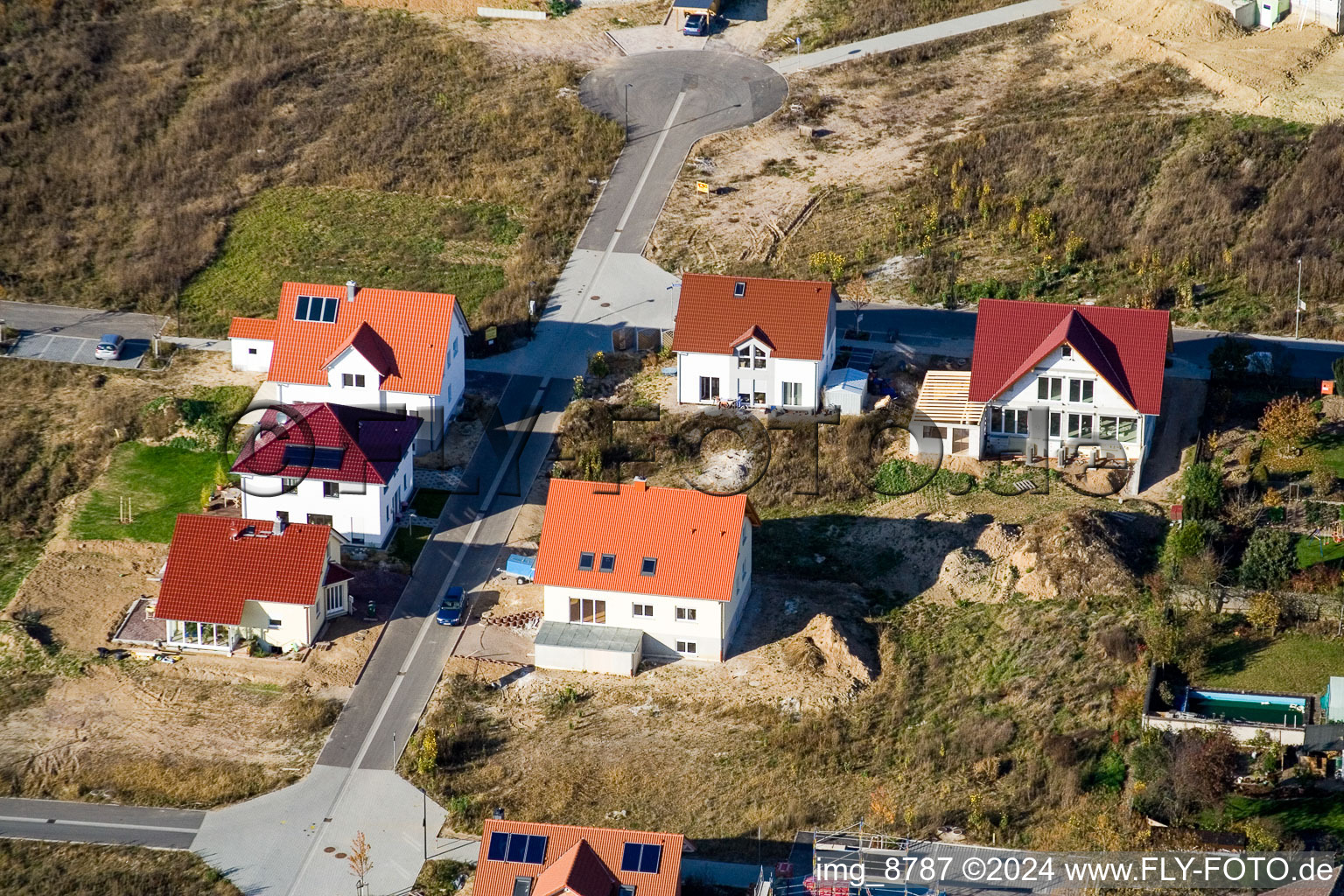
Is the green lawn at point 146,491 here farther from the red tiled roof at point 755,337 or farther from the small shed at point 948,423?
the small shed at point 948,423

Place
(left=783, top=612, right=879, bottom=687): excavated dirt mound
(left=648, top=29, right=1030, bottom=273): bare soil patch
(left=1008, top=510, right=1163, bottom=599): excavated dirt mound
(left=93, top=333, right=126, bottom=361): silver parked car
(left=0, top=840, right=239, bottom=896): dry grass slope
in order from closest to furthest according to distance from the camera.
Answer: (left=0, top=840, right=239, bottom=896): dry grass slope
(left=783, top=612, right=879, bottom=687): excavated dirt mound
(left=1008, top=510, right=1163, bottom=599): excavated dirt mound
(left=93, top=333, right=126, bottom=361): silver parked car
(left=648, top=29, right=1030, bottom=273): bare soil patch

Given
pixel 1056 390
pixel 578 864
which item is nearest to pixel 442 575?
pixel 578 864

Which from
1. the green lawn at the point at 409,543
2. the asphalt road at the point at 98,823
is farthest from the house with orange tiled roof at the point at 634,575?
the asphalt road at the point at 98,823

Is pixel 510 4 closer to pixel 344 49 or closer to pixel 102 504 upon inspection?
pixel 344 49

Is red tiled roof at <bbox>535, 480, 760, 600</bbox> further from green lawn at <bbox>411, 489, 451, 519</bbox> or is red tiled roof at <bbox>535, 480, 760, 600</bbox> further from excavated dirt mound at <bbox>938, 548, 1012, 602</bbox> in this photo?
green lawn at <bbox>411, 489, 451, 519</bbox>

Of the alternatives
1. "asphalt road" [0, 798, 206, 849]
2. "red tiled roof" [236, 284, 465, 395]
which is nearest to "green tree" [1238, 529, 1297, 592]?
"red tiled roof" [236, 284, 465, 395]

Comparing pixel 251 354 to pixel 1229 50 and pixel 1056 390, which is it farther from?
pixel 1229 50
